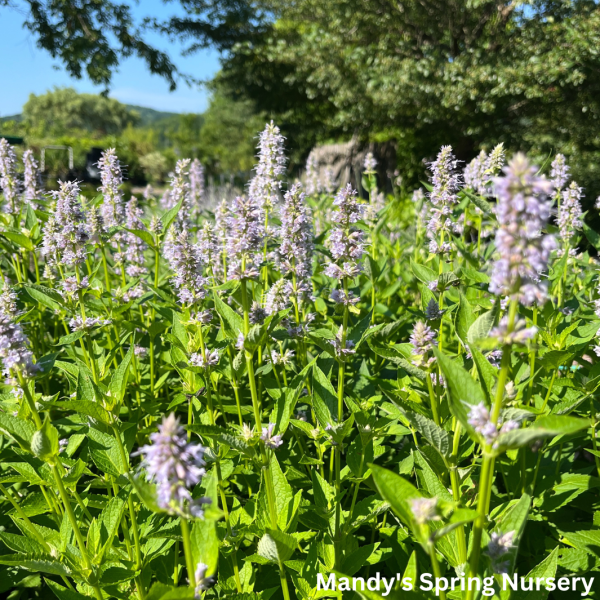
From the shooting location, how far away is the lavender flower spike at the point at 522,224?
1.48 meters

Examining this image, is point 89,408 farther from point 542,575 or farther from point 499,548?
point 542,575

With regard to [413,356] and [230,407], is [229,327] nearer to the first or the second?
[230,407]

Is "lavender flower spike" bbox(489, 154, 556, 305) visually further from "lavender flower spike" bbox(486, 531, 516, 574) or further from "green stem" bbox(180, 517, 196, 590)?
"green stem" bbox(180, 517, 196, 590)

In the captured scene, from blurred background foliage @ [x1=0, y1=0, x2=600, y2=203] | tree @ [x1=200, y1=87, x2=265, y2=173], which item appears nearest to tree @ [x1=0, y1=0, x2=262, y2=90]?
blurred background foliage @ [x1=0, y1=0, x2=600, y2=203]

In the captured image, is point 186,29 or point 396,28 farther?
point 186,29

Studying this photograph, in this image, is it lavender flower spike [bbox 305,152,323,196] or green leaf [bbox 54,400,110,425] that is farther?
lavender flower spike [bbox 305,152,323,196]

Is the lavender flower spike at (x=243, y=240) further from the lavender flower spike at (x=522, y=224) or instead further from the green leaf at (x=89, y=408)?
the lavender flower spike at (x=522, y=224)

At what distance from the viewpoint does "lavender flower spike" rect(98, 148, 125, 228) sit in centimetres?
445

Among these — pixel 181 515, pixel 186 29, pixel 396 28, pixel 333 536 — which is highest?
pixel 186 29

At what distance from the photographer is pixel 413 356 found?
2.47 metres

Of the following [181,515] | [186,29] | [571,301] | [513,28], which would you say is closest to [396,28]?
[513,28]

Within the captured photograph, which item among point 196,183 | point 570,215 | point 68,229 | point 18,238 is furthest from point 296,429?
point 196,183

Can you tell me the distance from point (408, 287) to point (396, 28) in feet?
56.3

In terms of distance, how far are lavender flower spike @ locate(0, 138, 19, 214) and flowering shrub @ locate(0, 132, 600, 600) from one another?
0.06m
